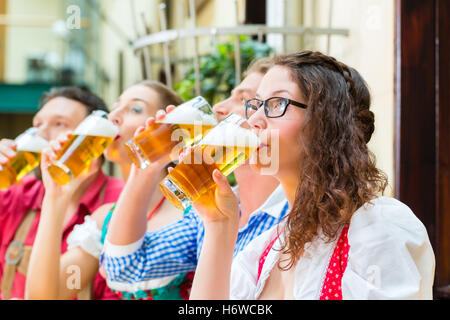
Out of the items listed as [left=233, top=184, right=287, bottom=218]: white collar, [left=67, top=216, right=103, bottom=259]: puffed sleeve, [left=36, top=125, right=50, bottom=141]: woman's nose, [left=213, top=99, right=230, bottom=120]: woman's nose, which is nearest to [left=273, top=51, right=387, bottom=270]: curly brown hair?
[left=233, top=184, right=287, bottom=218]: white collar

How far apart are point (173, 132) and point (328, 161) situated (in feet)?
1.61

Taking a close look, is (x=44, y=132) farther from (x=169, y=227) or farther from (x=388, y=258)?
(x=388, y=258)

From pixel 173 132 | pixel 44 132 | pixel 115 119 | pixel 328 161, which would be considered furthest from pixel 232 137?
pixel 44 132

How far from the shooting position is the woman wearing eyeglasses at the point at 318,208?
0.87 metres

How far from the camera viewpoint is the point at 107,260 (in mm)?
1492

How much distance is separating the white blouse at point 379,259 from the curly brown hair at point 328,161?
0.03 metres

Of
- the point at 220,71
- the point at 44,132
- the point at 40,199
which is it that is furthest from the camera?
the point at 220,71

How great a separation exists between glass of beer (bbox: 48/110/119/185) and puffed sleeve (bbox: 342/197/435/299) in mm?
858

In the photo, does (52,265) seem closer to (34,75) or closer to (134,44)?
(134,44)

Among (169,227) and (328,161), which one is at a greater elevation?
(328,161)

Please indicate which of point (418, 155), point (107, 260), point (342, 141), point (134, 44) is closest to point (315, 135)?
point (342, 141)

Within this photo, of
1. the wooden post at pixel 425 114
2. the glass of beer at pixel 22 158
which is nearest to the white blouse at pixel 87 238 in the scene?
the glass of beer at pixel 22 158

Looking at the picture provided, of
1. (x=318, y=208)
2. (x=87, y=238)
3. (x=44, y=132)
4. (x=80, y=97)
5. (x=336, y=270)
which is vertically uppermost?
(x=80, y=97)

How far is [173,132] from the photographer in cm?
134
